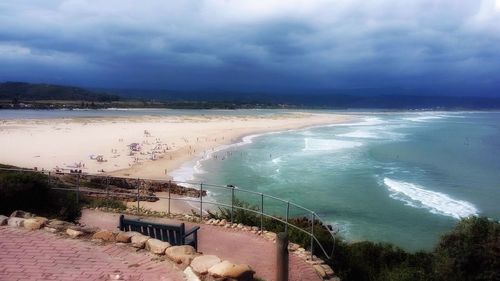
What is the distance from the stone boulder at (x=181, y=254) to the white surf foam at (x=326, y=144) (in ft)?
125

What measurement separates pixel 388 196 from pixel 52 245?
68.2 ft

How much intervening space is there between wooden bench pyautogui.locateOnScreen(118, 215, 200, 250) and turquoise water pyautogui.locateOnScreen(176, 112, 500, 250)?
10850mm

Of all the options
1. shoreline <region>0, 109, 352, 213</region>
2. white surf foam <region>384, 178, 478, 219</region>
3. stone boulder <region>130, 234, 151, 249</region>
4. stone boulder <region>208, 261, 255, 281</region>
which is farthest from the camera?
shoreline <region>0, 109, 352, 213</region>

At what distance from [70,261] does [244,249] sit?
11.1 ft

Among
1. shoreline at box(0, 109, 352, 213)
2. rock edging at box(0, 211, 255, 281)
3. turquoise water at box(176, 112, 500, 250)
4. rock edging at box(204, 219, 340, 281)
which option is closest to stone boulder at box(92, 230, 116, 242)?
rock edging at box(0, 211, 255, 281)

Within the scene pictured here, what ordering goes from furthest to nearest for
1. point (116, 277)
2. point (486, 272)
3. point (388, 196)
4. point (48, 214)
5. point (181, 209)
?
point (388, 196) < point (181, 209) < point (486, 272) < point (48, 214) < point (116, 277)

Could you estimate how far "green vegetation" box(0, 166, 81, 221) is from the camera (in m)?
Result: 9.78

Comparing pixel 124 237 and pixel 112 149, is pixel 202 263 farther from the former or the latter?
pixel 112 149

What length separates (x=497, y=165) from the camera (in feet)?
128

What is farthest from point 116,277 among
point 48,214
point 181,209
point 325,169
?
point 325,169

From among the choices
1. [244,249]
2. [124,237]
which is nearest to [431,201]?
[244,249]

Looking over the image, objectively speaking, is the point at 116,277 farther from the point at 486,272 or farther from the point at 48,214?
the point at 486,272

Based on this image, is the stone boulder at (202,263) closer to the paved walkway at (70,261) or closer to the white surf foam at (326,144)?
the paved walkway at (70,261)

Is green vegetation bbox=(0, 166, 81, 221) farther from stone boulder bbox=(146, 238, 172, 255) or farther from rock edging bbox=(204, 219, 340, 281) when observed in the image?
stone boulder bbox=(146, 238, 172, 255)
